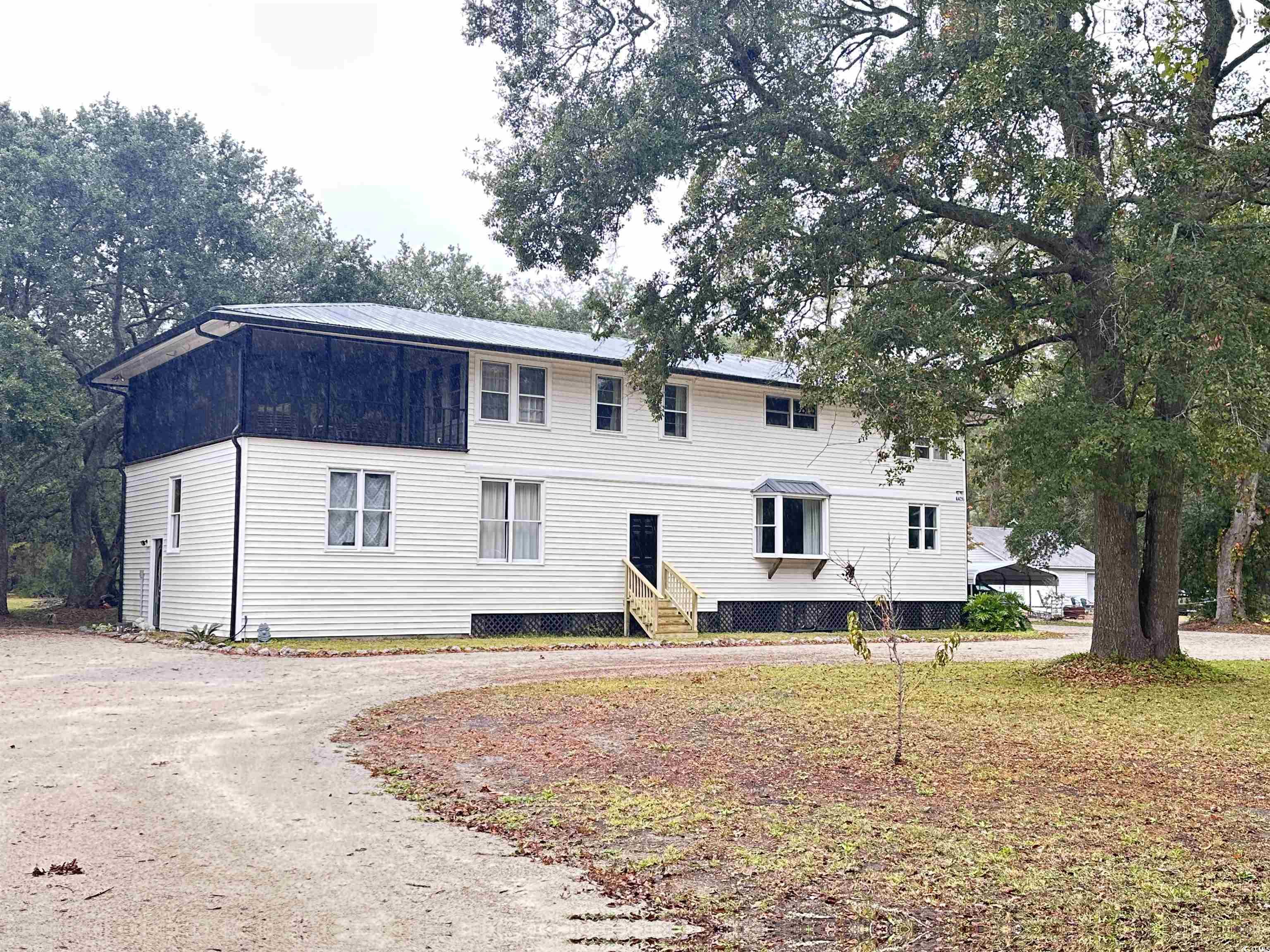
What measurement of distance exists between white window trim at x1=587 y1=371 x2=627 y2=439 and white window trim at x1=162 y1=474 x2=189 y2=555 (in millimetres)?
8370

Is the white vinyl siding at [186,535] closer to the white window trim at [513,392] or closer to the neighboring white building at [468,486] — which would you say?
the neighboring white building at [468,486]

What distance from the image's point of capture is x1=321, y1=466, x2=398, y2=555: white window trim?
68.2 feet

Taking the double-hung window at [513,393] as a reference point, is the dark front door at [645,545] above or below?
below

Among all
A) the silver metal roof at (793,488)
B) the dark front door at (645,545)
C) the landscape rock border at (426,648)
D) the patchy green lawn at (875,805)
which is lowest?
the landscape rock border at (426,648)

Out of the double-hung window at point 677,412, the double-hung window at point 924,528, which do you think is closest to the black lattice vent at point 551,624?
the double-hung window at point 677,412

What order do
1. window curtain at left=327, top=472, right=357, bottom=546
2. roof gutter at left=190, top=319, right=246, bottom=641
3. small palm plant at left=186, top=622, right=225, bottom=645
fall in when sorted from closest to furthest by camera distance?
small palm plant at left=186, top=622, right=225, bottom=645
roof gutter at left=190, top=319, right=246, bottom=641
window curtain at left=327, top=472, right=357, bottom=546

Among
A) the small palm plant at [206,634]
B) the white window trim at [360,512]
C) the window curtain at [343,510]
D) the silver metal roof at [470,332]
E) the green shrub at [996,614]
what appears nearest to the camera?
the small palm plant at [206,634]

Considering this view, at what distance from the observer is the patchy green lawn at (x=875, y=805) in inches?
183

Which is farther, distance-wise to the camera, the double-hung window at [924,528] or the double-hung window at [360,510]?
the double-hung window at [924,528]

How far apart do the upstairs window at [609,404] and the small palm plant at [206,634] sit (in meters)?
8.76

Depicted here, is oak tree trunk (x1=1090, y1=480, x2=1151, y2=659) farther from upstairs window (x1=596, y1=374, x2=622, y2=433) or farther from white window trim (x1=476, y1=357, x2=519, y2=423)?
white window trim (x1=476, y1=357, x2=519, y2=423)

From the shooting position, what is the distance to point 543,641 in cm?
2116

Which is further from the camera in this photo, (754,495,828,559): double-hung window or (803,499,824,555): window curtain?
(803,499,824,555): window curtain

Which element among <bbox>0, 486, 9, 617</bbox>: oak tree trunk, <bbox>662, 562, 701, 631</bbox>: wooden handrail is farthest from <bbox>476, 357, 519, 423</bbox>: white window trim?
<bbox>0, 486, 9, 617</bbox>: oak tree trunk
